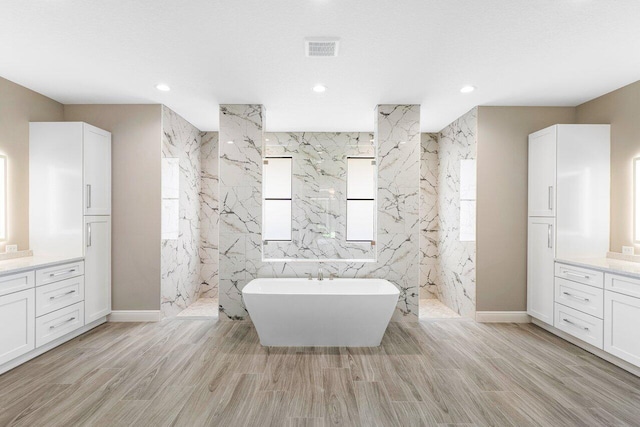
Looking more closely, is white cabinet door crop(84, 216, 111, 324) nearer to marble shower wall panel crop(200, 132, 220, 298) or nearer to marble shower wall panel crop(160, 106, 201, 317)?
marble shower wall panel crop(160, 106, 201, 317)

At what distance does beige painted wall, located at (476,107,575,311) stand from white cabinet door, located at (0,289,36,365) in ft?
16.2

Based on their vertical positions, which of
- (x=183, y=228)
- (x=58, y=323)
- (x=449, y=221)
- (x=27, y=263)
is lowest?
(x=58, y=323)

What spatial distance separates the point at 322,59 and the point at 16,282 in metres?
3.40

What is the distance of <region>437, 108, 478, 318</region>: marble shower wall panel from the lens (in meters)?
4.41

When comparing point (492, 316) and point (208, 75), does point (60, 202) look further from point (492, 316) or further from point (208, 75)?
point (492, 316)

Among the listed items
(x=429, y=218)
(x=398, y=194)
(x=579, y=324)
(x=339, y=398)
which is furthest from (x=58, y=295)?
(x=579, y=324)

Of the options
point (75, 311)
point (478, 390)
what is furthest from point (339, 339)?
point (75, 311)

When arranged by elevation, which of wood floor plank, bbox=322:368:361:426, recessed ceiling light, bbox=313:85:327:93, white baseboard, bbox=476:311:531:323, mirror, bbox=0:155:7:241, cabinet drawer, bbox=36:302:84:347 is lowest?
wood floor plank, bbox=322:368:361:426

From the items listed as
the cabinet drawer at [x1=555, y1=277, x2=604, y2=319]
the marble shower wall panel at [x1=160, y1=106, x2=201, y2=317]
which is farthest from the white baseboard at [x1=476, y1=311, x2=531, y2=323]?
the marble shower wall panel at [x1=160, y1=106, x2=201, y2=317]

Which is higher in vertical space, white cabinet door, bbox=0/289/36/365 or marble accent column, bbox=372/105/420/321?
marble accent column, bbox=372/105/420/321

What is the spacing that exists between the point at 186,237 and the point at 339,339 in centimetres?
302

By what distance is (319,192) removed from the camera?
5648mm

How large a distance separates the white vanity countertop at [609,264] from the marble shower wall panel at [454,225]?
1083 millimetres

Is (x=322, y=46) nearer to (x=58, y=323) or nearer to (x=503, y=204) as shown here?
(x=503, y=204)
